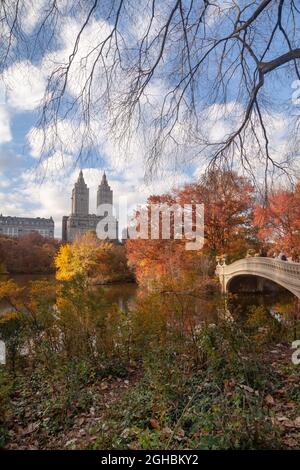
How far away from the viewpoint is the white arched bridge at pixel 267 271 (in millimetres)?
14742

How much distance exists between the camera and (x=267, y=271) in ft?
63.4

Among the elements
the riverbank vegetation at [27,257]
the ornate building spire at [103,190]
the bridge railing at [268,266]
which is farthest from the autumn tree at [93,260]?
the ornate building spire at [103,190]

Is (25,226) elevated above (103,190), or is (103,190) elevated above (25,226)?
(25,226)

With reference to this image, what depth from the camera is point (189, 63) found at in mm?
3344

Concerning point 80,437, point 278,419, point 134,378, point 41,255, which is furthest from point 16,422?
point 41,255

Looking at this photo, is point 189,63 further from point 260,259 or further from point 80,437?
point 260,259

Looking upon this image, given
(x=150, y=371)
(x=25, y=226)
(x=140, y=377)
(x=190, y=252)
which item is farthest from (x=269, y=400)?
(x=25, y=226)

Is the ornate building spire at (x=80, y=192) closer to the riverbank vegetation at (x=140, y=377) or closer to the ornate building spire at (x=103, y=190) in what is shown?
the ornate building spire at (x=103, y=190)

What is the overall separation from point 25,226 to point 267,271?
319 feet

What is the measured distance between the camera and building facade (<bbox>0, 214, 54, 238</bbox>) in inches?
3782

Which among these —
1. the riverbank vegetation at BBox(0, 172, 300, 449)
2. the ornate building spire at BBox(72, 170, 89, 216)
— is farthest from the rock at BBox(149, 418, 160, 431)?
the ornate building spire at BBox(72, 170, 89, 216)

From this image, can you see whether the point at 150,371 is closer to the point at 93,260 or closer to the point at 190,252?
the point at 190,252

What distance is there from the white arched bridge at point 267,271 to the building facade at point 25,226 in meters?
74.7
